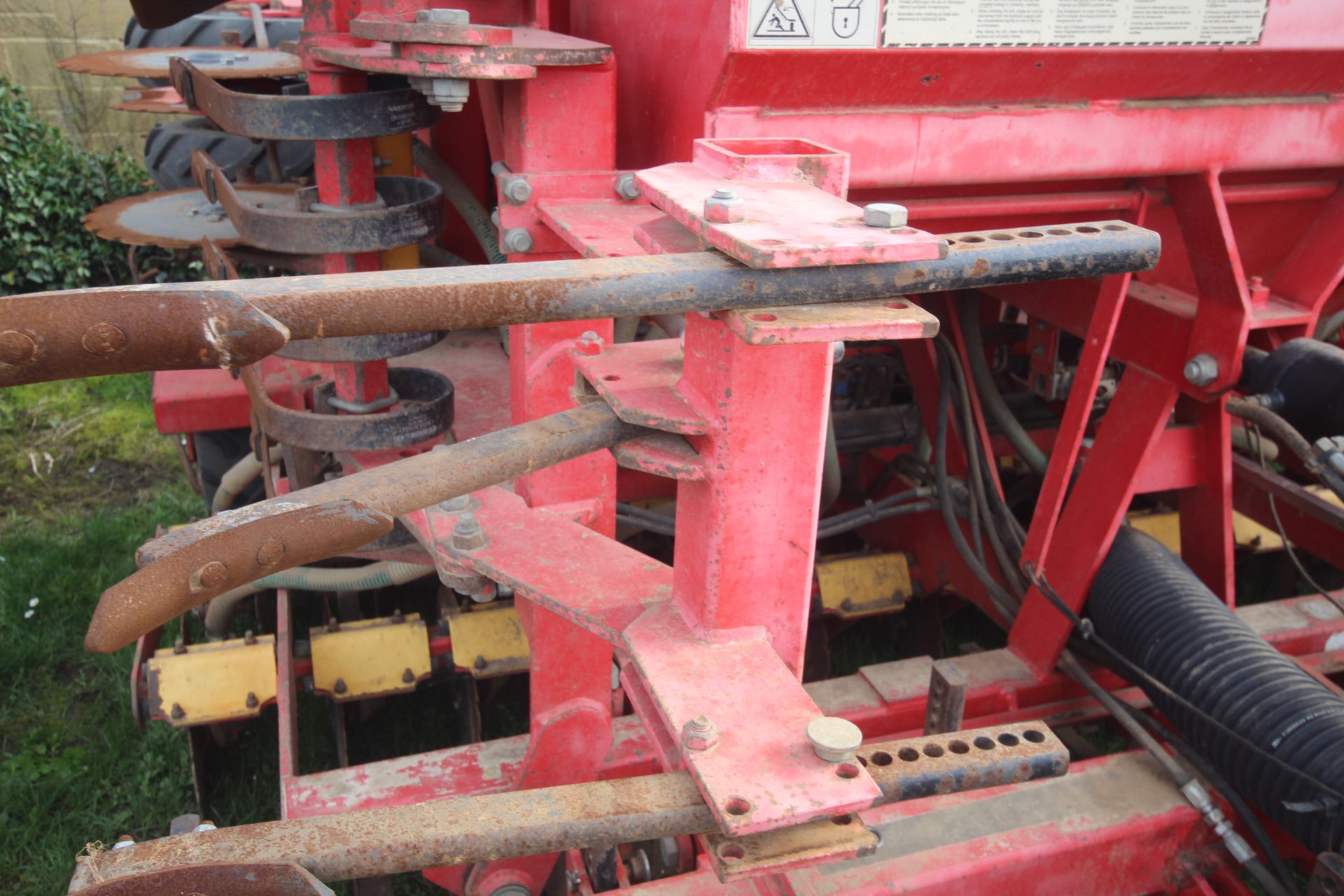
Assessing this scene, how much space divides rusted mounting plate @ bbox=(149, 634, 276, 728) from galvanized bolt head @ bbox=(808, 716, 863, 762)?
163 centimetres

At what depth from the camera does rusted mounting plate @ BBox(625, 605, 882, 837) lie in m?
1.08

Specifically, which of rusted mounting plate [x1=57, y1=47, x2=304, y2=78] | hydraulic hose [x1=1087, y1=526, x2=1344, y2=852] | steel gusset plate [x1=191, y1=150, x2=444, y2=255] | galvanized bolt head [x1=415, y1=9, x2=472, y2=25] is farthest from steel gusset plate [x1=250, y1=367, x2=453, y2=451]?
hydraulic hose [x1=1087, y1=526, x2=1344, y2=852]

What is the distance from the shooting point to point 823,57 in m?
1.73

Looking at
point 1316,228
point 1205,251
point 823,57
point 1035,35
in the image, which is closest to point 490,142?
point 823,57

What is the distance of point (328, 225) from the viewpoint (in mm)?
2014

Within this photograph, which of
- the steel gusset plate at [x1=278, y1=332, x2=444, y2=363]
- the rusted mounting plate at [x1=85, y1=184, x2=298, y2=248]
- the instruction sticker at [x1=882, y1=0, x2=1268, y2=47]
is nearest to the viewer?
the instruction sticker at [x1=882, y1=0, x2=1268, y2=47]

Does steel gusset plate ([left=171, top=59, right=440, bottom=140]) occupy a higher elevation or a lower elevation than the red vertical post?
higher

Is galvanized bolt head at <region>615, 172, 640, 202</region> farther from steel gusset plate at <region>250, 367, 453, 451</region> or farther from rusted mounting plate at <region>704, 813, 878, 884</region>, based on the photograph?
rusted mounting plate at <region>704, 813, 878, 884</region>

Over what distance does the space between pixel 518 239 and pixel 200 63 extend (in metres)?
1.40

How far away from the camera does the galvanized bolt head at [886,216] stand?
1.13m

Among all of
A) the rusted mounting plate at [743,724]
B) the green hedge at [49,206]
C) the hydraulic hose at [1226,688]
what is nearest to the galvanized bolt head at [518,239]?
the rusted mounting plate at [743,724]

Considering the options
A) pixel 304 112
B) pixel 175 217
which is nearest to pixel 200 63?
pixel 175 217

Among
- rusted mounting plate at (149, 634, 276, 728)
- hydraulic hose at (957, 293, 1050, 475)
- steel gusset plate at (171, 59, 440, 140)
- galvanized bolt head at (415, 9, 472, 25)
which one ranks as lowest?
rusted mounting plate at (149, 634, 276, 728)

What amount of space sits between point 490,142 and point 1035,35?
43.7 inches
